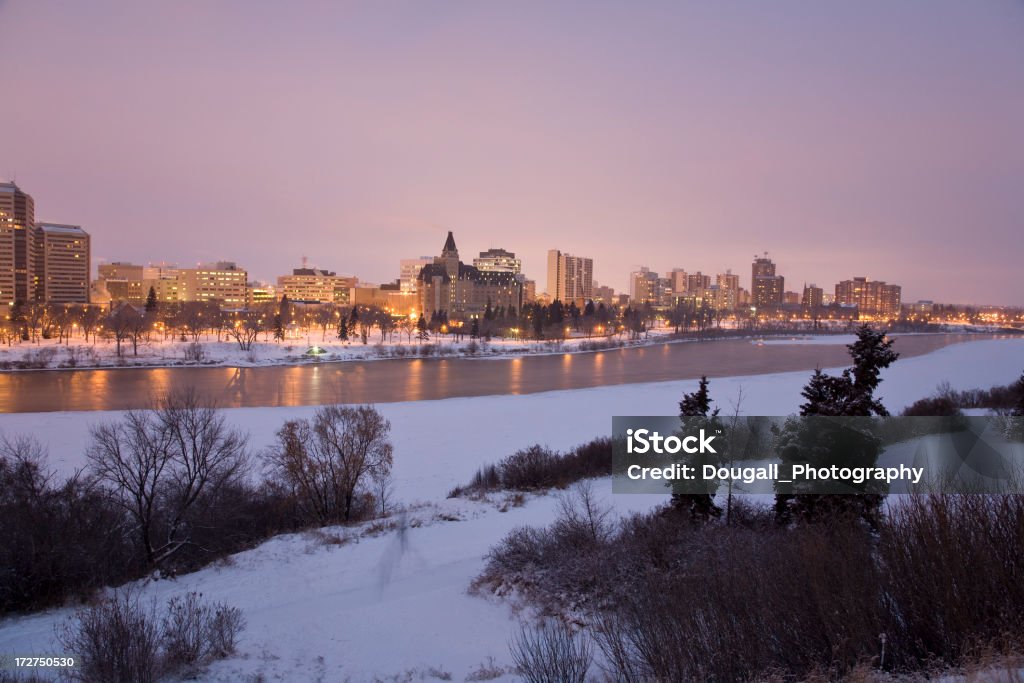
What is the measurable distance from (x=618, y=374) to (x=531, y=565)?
98.1 feet

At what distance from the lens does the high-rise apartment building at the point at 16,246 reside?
66.1m

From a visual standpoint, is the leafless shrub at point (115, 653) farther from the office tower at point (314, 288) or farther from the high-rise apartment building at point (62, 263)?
the office tower at point (314, 288)

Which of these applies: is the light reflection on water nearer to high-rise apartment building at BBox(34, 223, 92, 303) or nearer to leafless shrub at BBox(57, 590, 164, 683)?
leafless shrub at BBox(57, 590, 164, 683)

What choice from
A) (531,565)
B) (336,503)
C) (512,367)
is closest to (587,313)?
(512,367)

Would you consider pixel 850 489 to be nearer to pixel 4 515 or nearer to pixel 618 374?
pixel 4 515

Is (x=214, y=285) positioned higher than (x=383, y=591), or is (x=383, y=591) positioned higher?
(x=214, y=285)

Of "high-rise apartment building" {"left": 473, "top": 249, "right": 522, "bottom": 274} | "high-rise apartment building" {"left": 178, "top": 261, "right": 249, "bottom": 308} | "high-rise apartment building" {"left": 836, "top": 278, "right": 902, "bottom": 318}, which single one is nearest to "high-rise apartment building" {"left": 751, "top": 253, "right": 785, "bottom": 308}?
"high-rise apartment building" {"left": 836, "top": 278, "right": 902, "bottom": 318}

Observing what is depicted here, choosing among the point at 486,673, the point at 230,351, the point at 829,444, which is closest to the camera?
the point at 486,673

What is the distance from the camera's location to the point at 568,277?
502 feet

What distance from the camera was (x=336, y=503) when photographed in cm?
1224

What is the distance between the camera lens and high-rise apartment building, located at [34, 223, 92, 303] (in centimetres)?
7825

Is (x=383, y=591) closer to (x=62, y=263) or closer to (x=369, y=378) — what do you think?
(x=369, y=378)

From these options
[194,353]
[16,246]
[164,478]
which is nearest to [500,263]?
[16,246]

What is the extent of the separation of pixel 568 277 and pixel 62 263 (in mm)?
105794
